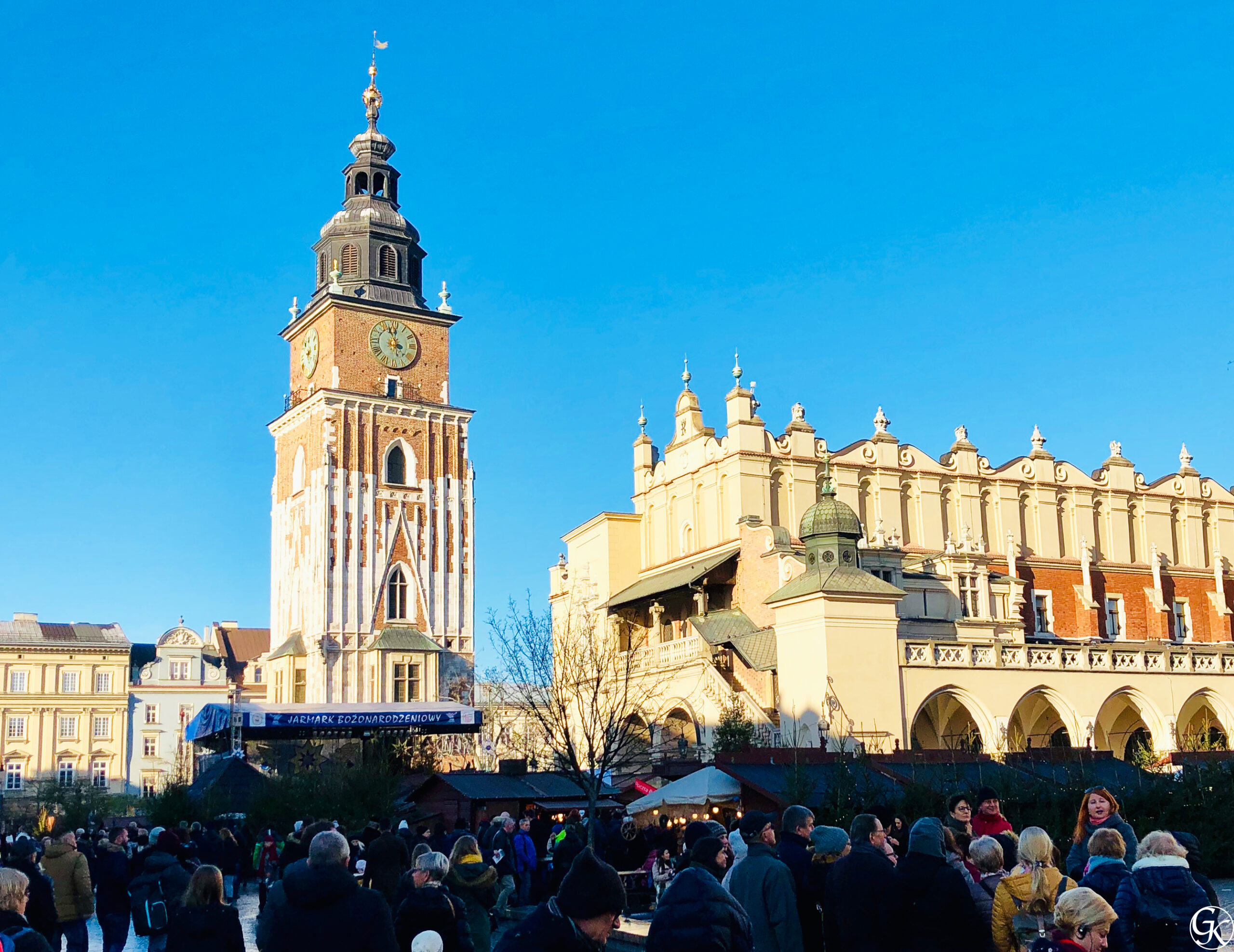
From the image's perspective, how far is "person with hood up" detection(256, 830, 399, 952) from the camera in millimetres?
6672

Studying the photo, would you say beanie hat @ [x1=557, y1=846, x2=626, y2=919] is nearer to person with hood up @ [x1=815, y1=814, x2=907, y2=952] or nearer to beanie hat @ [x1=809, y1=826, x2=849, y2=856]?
person with hood up @ [x1=815, y1=814, x2=907, y2=952]

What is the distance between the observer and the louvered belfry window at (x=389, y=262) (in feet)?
218

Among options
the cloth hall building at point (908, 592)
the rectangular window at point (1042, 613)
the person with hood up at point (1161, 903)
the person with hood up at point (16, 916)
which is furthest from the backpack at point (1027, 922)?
the rectangular window at point (1042, 613)

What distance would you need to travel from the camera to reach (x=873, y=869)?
7.97 metres

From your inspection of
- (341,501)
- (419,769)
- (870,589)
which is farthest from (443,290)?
(870,589)

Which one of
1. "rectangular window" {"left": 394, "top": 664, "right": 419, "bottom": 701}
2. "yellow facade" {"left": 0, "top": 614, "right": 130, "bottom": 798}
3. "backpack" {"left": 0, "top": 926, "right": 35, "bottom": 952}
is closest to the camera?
"backpack" {"left": 0, "top": 926, "right": 35, "bottom": 952}

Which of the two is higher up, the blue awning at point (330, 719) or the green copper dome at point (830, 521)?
the green copper dome at point (830, 521)

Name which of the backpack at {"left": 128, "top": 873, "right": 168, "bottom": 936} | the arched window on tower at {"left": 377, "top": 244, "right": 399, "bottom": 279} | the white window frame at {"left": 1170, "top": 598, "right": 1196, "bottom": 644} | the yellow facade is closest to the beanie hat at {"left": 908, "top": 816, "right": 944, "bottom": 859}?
the backpack at {"left": 128, "top": 873, "right": 168, "bottom": 936}

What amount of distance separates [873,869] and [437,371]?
196ft

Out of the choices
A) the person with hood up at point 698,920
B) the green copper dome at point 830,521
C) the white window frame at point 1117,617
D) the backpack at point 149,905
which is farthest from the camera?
the white window frame at point 1117,617

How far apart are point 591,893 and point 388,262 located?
208 feet

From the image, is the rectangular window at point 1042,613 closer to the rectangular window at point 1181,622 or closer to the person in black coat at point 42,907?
the rectangular window at point 1181,622

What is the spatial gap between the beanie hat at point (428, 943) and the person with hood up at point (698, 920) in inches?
51.8

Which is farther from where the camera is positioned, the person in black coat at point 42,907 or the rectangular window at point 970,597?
the rectangular window at point 970,597
